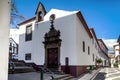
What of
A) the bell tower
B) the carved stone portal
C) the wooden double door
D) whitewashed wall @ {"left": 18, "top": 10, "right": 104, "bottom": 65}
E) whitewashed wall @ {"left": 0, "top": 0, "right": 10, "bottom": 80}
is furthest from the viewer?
the bell tower

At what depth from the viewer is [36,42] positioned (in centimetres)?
1558

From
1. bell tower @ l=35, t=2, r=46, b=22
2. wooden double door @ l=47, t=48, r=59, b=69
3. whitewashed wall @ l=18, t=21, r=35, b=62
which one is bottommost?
wooden double door @ l=47, t=48, r=59, b=69

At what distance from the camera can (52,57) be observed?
14.2 metres

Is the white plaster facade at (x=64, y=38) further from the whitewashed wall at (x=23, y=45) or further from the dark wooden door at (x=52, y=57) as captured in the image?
the dark wooden door at (x=52, y=57)

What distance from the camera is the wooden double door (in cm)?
1390

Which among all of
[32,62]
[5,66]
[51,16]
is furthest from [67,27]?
[5,66]

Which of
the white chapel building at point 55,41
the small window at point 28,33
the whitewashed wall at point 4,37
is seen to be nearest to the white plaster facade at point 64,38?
the white chapel building at point 55,41

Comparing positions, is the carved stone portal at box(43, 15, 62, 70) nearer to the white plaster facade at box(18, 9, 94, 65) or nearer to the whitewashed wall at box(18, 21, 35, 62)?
the white plaster facade at box(18, 9, 94, 65)

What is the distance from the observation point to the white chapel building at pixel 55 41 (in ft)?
42.8

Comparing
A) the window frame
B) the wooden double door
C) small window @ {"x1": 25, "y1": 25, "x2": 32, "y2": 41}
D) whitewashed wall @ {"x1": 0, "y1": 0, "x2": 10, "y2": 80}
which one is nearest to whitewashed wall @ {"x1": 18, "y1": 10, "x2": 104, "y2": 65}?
the window frame

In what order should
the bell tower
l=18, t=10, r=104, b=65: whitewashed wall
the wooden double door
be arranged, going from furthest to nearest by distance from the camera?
the bell tower, the wooden double door, l=18, t=10, r=104, b=65: whitewashed wall

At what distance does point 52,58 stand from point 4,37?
43.4ft

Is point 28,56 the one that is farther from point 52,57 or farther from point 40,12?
point 40,12

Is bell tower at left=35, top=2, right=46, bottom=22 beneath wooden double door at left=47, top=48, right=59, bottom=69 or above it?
above
